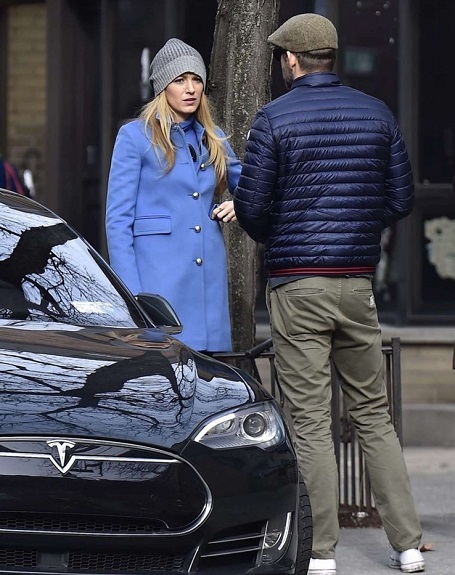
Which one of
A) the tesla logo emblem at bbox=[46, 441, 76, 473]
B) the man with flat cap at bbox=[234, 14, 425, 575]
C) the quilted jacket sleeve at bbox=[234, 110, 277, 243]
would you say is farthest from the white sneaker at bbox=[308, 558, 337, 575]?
the tesla logo emblem at bbox=[46, 441, 76, 473]

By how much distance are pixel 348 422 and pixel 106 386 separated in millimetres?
2644

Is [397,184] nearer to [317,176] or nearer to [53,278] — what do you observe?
[317,176]

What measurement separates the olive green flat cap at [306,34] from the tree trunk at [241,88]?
1.33 metres

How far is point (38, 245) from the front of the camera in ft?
17.7

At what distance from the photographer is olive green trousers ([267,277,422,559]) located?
18.1 ft

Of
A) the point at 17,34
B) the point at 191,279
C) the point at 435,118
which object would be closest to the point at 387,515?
the point at 191,279

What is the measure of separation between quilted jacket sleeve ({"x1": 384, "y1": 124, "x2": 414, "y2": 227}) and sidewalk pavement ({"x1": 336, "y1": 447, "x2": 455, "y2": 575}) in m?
1.38

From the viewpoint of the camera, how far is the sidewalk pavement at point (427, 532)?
5898 millimetres

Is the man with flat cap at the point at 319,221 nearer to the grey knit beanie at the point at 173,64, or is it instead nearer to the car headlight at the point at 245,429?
the grey knit beanie at the point at 173,64

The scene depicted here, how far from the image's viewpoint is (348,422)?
683 cm

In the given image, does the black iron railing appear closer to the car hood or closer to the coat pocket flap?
the coat pocket flap

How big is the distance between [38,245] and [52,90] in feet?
19.2

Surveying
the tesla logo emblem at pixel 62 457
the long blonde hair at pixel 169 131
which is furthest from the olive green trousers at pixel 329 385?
the tesla logo emblem at pixel 62 457

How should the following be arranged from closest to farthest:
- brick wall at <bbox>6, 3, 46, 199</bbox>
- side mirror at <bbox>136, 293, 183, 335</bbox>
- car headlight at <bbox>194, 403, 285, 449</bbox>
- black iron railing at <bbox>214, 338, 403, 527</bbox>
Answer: car headlight at <bbox>194, 403, 285, 449</bbox>
side mirror at <bbox>136, 293, 183, 335</bbox>
black iron railing at <bbox>214, 338, 403, 527</bbox>
brick wall at <bbox>6, 3, 46, 199</bbox>
